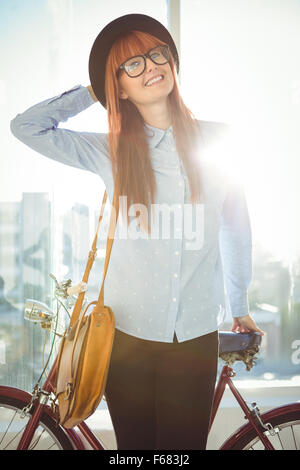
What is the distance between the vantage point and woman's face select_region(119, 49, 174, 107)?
1.01 metres

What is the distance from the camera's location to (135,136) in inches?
41.1

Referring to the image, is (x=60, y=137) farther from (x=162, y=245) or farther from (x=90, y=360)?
(x=90, y=360)

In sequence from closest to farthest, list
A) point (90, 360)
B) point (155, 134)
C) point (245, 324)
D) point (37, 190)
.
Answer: point (90, 360), point (155, 134), point (245, 324), point (37, 190)

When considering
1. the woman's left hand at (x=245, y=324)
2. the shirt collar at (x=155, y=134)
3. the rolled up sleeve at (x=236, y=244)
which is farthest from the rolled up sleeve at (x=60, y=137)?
the woman's left hand at (x=245, y=324)

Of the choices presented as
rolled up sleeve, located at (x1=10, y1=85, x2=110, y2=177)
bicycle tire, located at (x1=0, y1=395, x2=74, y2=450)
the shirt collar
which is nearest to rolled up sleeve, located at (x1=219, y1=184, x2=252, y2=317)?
the shirt collar

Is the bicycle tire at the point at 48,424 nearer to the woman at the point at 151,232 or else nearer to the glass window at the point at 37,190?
the woman at the point at 151,232

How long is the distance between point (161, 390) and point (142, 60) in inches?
32.5

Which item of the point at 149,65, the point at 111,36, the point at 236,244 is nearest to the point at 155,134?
the point at 149,65

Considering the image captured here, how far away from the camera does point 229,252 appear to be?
114 centimetres

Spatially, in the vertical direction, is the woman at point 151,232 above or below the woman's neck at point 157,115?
below

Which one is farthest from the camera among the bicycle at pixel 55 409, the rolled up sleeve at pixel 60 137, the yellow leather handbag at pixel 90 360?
the bicycle at pixel 55 409

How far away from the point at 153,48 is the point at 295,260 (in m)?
1.20

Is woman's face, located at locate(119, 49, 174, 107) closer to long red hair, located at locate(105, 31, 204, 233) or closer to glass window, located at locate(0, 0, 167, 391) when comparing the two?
long red hair, located at locate(105, 31, 204, 233)

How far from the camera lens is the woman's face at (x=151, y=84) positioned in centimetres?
101
